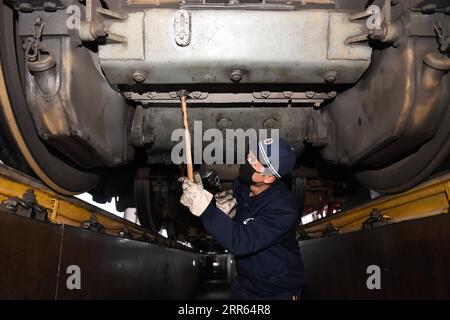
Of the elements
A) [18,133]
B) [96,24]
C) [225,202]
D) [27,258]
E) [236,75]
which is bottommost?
[27,258]

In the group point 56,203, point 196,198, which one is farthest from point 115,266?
point 196,198

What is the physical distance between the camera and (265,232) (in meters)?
1.63

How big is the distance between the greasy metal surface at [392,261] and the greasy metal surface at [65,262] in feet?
4.04

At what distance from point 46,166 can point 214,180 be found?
0.77 meters

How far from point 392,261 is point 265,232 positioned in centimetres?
63

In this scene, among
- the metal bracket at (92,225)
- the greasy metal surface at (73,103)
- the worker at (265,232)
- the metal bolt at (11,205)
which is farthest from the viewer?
the metal bracket at (92,225)

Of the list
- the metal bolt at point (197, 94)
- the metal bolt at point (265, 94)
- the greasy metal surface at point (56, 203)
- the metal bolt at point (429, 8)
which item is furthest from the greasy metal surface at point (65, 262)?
the metal bolt at point (429, 8)

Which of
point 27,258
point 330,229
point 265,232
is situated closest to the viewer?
point 27,258

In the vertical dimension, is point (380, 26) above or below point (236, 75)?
above

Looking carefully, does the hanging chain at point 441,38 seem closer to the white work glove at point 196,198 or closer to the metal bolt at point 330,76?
the metal bolt at point 330,76

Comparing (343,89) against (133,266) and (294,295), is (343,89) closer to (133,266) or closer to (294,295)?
(294,295)

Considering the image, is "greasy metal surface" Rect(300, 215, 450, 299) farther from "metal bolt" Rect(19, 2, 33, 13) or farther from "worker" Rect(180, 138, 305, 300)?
"metal bolt" Rect(19, 2, 33, 13)

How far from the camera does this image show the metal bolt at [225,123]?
6.83 feet

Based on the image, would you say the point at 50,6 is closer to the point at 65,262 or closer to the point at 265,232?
the point at 65,262
